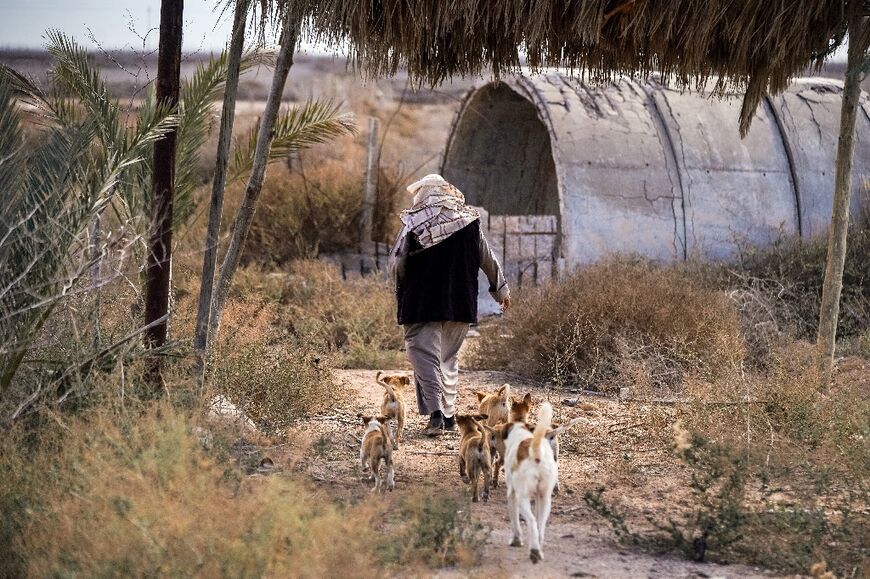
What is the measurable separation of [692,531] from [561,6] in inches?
134

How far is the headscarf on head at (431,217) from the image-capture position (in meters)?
7.63

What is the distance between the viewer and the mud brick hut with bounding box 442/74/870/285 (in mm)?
13008

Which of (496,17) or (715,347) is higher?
(496,17)

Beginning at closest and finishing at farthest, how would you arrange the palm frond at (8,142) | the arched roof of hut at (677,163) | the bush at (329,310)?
the palm frond at (8,142) < the bush at (329,310) < the arched roof of hut at (677,163)

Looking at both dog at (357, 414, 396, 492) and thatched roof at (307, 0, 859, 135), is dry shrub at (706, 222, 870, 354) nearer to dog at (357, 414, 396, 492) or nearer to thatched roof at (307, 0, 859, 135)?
thatched roof at (307, 0, 859, 135)

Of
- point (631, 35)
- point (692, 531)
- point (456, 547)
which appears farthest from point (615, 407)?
point (456, 547)

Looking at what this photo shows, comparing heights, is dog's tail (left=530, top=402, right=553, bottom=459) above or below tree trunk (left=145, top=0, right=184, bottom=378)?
below

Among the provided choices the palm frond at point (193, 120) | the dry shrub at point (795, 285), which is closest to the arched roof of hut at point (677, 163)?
the dry shrub at point (795, 285)

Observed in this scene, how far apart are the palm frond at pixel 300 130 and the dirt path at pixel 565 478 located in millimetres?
1802

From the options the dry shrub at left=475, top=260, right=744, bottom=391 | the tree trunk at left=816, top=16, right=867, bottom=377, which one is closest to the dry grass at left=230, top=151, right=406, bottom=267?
the dry shrub at left=475, top=260, right=744, bottom=391

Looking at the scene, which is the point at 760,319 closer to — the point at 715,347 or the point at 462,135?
the point at 715,347

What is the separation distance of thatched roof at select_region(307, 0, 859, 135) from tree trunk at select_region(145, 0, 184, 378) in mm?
837

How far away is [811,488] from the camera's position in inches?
224

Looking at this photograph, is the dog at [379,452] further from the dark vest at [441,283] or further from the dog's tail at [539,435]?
the dark vest at [441,283]
